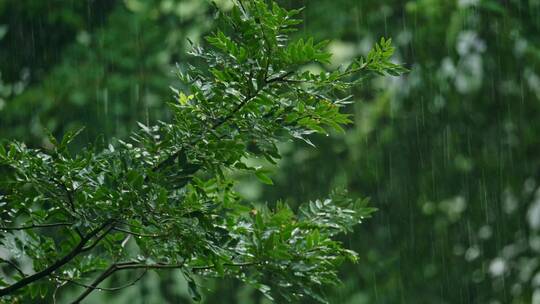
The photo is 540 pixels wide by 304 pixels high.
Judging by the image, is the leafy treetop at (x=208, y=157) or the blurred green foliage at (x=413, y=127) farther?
the blurred green foliage at (x=413, y=127)

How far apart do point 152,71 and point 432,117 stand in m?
1.10

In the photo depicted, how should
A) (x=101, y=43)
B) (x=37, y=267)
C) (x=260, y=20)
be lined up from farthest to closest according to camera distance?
(x=101, y=43), (x=37, y=267), (x=260, y=20)

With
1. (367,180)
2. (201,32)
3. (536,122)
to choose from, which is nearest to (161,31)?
(201,32)

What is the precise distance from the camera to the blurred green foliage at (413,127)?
3.32 metres

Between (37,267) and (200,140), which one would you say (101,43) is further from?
(200,140)

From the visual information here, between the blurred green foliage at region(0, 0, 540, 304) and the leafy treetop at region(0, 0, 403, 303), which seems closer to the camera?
the leafy treetop at region(0, 0, 403, 303)

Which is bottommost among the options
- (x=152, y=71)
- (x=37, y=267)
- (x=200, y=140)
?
(x=37, y=267)

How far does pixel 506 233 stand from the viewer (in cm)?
344

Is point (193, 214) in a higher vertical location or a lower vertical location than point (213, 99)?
lower

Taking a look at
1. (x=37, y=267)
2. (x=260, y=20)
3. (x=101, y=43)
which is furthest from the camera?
(x=101, y=43)

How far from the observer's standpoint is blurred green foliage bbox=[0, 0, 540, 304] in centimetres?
332

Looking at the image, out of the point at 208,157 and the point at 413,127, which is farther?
the point at 413,127

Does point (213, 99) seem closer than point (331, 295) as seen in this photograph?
Yes

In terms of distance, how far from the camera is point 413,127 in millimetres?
3443
